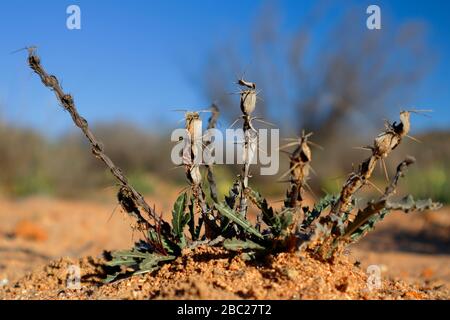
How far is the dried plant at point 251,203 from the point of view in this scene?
8.29 ft

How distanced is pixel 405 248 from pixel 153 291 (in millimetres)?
6079

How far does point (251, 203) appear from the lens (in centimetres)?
299

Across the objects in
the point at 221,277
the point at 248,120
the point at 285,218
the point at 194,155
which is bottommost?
the point at 221,277

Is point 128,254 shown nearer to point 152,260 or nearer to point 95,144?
point 152,260

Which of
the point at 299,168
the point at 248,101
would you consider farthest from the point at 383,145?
the point at 248,101

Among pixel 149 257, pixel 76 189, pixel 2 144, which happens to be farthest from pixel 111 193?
pixel 149 257

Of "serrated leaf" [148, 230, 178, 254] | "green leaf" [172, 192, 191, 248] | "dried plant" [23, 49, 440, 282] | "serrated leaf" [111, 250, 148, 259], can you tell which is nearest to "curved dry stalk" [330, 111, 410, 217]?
"dried plant" [23, 49, 440, 282]

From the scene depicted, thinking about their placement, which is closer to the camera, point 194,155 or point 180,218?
point 194,155

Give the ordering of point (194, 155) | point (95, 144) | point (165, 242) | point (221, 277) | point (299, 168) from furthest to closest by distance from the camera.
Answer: point (165, 242), point (95, 144), point (194, 155), point (221, 277), point (299, 168)

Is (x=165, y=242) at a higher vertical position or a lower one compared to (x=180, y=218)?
lower

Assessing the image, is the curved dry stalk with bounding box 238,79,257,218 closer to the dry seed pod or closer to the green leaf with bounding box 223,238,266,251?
the dry seed pod

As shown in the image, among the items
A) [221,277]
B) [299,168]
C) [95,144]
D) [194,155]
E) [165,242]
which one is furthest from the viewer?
[165,242]

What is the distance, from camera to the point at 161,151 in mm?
27844

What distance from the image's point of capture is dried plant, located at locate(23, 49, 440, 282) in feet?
8.29
